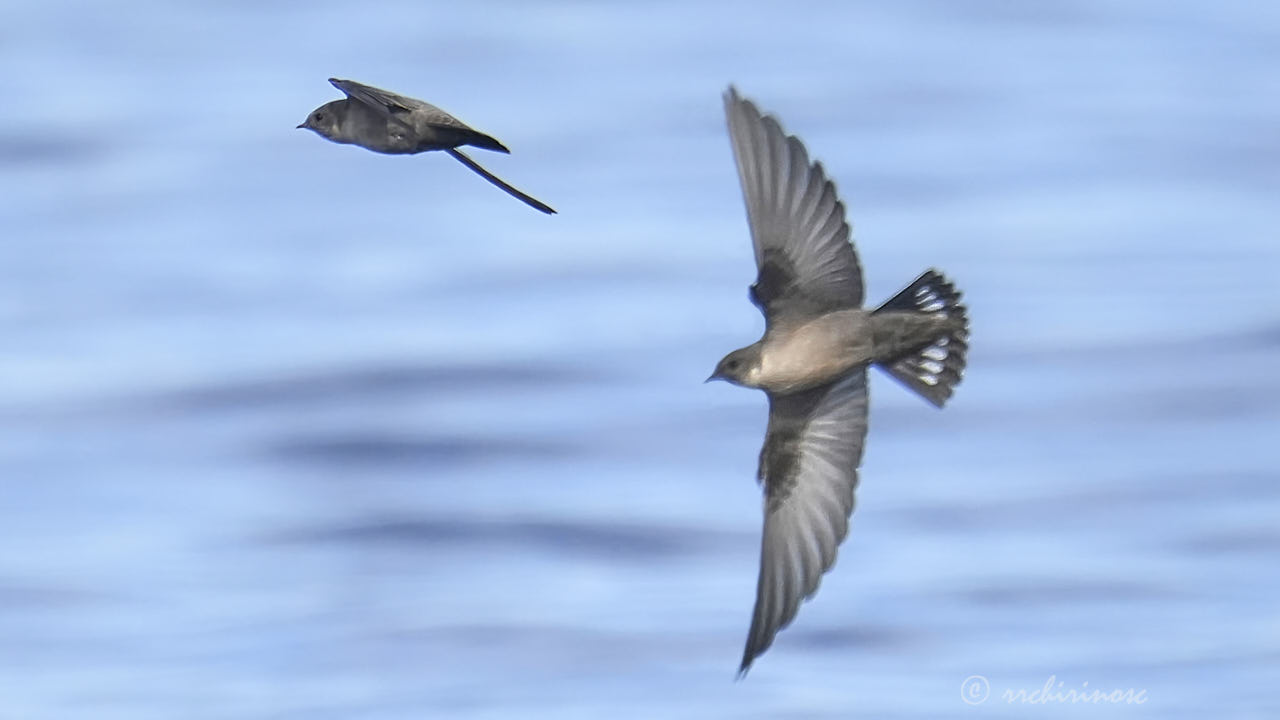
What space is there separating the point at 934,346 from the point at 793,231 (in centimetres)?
55

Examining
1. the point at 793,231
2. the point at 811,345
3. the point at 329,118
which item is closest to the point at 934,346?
the point at 811,345

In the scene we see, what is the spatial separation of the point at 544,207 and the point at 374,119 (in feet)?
1.93

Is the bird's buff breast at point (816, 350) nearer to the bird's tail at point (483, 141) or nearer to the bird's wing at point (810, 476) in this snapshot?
the bird's wing at point (810, 476)

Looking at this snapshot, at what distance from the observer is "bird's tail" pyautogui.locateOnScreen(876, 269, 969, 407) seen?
4.70 m

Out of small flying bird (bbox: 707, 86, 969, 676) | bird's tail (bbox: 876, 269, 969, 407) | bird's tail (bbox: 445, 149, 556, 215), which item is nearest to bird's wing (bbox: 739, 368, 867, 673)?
small flying bird (bbox: 707, 86, 969, 676)

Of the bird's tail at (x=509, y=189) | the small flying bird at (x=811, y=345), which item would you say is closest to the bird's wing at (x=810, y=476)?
the small flying bird at (x=811, y=345)

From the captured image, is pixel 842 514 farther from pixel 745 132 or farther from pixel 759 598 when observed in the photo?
Answer: pixel 745 132

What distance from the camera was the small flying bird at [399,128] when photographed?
348cm

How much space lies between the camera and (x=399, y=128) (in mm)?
3557

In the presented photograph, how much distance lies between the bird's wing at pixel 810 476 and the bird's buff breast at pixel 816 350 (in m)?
0.25

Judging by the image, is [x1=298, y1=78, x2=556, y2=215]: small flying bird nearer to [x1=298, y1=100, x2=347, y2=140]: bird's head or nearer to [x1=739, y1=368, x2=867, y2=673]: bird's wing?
[x1=298, y1=100, x2=347, y2=140]: bird's head

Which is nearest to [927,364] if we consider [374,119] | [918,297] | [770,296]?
[918,297]

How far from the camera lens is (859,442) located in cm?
502

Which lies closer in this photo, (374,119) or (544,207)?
(544,207)
